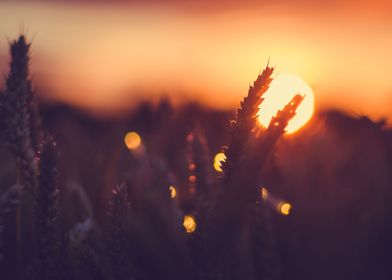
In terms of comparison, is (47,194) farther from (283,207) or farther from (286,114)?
(283,207)

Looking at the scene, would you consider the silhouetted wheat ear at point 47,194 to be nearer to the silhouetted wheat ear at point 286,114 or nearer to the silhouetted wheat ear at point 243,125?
the silhouetted wheat ear at point 243,125

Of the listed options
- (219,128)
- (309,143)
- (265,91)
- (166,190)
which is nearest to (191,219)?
(166,190)

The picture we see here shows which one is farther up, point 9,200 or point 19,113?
Result: point 19,113

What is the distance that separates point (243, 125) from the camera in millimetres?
1066

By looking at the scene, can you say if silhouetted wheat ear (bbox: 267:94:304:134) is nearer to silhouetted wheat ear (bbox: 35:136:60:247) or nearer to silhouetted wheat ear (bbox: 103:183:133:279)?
silhouetted wheat ear (bbox: 103:183:133:279)

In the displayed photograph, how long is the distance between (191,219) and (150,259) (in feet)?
1.02

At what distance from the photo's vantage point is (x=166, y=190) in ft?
4.67

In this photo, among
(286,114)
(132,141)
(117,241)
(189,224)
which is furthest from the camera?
(132,141)

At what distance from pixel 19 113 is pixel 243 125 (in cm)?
67

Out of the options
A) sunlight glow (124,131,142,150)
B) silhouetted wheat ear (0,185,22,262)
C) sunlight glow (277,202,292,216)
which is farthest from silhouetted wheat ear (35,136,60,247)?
sunlight glow (124,131,142,150)

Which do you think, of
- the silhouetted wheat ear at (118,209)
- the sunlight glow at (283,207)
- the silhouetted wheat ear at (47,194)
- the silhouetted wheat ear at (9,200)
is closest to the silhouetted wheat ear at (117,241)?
the silhouetted wheat ear at (118,209)

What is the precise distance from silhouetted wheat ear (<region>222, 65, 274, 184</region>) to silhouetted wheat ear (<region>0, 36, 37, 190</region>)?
557 millimetres

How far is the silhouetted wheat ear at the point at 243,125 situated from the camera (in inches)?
41.9

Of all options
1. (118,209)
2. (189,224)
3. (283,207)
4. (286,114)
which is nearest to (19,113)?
(118,209)
